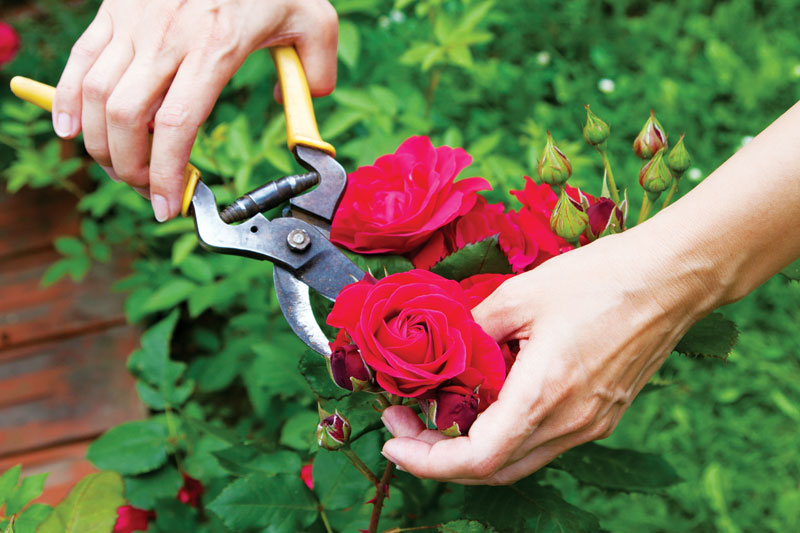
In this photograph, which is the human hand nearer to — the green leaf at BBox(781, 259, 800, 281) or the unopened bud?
the unopened bud

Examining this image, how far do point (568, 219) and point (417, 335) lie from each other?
216mm

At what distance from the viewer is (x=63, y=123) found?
87 cm

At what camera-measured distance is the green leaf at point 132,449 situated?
3.50 feet

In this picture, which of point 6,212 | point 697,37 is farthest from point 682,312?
point 6,212

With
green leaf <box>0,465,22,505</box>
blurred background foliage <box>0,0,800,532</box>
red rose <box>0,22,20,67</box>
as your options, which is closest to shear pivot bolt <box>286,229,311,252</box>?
blurred background foliage <box>0,0,800,532</box>

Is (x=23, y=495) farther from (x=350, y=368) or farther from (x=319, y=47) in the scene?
(x=319, y=47)

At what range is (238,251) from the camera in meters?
0.81

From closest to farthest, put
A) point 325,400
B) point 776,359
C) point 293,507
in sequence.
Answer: point 325,400
point 293,507
point 776,359

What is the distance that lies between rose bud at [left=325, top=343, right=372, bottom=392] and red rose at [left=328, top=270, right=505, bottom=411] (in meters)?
0.01

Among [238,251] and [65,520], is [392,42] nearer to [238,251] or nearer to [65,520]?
[238,251]

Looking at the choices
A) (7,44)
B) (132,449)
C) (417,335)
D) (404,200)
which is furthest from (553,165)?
(7,44)

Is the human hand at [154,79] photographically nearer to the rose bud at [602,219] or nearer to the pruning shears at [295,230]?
the pruning shears at [295,230]

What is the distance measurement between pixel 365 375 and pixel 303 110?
1.49 feet

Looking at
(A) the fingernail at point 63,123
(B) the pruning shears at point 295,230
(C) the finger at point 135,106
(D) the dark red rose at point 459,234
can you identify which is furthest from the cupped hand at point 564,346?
(A) the fingernail at point 63,123
